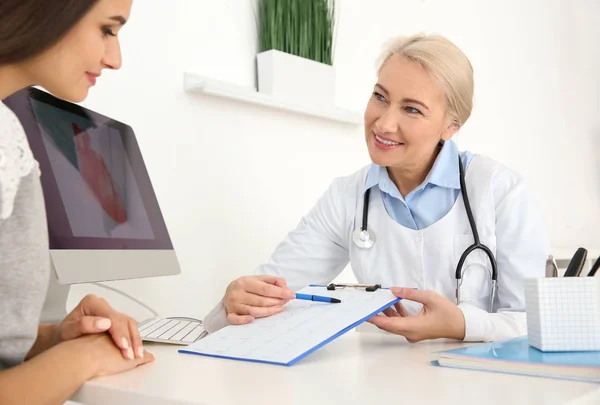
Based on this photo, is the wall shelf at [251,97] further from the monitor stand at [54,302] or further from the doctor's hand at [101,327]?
the doctor's hand at [101,327]

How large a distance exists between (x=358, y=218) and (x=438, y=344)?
533mm

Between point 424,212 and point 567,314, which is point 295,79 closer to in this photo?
point 424,212

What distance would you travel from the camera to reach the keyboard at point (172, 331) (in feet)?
3.23

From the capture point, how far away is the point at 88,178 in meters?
1.12

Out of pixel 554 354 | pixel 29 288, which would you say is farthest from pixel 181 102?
pixel 554 354

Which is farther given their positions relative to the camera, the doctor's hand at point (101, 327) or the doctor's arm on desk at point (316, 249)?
the doctor's arm on desk at point (316, 249)

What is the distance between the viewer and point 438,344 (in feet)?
3.23

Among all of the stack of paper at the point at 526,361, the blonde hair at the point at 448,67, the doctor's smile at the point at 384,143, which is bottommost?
the stack of paper at the point at 526,361

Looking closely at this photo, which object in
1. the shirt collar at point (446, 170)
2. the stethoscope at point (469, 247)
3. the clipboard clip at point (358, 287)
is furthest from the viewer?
the shirt collar at point (446, 170)

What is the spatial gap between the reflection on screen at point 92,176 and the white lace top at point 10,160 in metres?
0.39

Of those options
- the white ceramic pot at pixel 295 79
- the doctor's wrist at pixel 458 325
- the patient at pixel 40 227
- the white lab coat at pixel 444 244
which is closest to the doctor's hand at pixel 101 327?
the patient at pixel 40 227

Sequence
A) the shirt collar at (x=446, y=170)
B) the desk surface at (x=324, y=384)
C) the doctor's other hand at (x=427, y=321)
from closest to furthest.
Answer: the desk surface at (x=324, y=384) → the doctor's other hand at (x=427, y=321) → the shirt collar at (x=446, y=170)

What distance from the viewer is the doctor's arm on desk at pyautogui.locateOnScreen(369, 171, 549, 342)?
0.98m

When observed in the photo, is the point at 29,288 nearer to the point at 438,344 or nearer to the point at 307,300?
the point at 307,300
